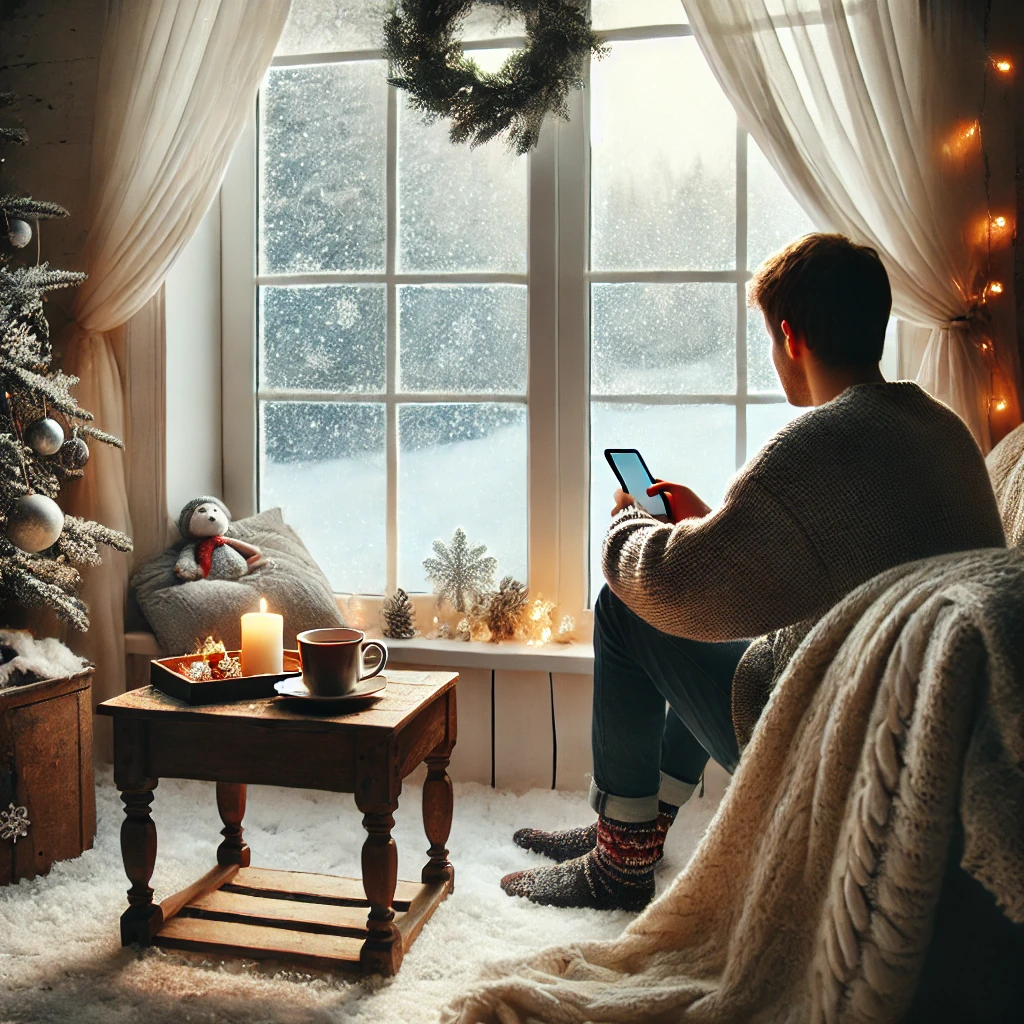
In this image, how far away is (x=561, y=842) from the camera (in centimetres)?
199

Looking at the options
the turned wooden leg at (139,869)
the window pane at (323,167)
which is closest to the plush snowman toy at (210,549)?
the window pane at (323,167)

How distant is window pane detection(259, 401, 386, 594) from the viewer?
2.60 meters

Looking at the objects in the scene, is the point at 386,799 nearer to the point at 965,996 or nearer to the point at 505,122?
the point at 965,996

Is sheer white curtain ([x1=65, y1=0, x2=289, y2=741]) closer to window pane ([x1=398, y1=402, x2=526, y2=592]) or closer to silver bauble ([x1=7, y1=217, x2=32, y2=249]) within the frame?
silver bauble ([x1=7, y1=217, x2=32, y2=249])

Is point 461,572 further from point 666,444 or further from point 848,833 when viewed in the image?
point 848,833

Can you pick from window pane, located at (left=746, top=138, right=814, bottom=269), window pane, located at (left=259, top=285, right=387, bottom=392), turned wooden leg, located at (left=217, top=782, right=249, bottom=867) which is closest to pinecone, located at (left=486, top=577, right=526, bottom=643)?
window pane, located at (left=259, top=285, right=387, bottom=392)

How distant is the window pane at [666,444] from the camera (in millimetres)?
2441

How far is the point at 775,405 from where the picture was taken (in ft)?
7.92

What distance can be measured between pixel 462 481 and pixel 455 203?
0.71 meters

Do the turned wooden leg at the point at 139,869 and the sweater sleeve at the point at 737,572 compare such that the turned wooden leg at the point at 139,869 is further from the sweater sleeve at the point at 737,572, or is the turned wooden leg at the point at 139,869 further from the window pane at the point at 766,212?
the window pane at the point at 766,212

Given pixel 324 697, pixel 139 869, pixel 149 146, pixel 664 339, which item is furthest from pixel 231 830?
pixel 149 146

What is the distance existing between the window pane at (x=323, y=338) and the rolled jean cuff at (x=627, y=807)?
1.30 metres

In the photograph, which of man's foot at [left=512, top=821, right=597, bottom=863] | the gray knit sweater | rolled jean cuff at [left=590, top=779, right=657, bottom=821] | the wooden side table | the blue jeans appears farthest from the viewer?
man's foot at [left=512, top=821, right=597, bottom=863]

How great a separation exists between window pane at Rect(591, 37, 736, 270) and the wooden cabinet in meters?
1.59
